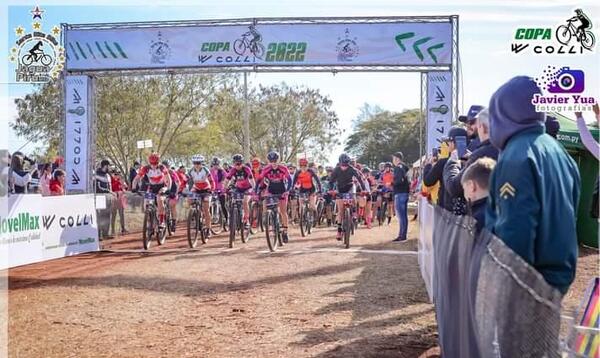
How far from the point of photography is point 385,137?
242 feet

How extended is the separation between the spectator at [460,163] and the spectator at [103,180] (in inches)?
477

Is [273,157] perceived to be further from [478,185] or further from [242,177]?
[478,185]

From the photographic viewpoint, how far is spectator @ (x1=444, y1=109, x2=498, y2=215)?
14.0ft

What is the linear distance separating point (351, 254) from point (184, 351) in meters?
7.11

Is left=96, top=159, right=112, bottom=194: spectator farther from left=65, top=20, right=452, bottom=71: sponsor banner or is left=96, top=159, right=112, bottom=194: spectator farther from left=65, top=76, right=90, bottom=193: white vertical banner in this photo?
left=65, top=20, right=452, bottom=71: sponsor banner

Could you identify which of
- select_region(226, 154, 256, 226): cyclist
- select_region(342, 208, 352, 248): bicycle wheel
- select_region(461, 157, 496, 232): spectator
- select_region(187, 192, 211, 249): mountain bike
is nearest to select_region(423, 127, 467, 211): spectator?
select_region(461, 157, 496, 232): spectator

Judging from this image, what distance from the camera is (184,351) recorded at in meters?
5.68

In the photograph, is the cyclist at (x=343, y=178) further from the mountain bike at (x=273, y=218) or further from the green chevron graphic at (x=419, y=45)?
the green chevron graphic at (x=419, y=45)

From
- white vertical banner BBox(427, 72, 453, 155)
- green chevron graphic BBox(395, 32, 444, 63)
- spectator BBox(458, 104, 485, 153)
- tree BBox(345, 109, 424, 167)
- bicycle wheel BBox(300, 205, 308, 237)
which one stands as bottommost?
bicycle wheel BBox(300, 205, 308, 237)

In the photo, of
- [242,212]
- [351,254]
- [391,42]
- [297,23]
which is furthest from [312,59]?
[351,254]

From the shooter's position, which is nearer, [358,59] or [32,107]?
[358,59]

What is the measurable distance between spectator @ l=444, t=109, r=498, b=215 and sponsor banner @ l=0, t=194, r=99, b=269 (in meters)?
7.37

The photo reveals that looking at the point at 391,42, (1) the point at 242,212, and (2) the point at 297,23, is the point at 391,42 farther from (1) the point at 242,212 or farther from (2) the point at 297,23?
(1) the point at 242,212

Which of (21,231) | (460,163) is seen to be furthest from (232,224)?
(460,163)
